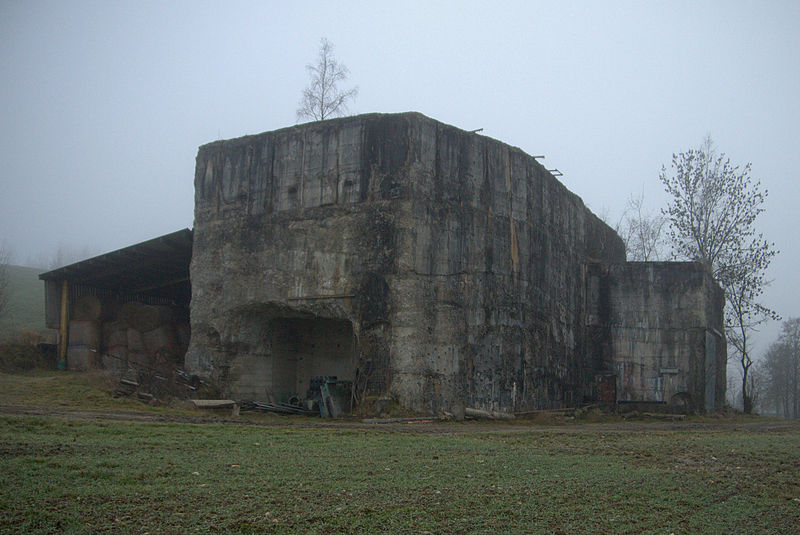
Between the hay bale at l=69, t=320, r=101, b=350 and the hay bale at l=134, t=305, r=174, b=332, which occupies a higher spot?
the hay bale at l=134, t=305, r=174, b=332

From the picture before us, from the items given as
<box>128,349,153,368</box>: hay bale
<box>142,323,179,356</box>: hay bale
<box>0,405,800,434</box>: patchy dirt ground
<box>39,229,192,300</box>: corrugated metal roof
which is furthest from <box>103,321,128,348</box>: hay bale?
<box>0,405,800,434</box>: patchy dirt ground

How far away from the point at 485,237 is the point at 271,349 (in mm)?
7038

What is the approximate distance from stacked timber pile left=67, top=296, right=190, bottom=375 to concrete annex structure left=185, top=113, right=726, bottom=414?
4922mm

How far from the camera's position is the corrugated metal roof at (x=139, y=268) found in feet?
76.2

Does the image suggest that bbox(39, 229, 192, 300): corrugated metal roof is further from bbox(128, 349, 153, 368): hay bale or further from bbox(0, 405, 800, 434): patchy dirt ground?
bbox(0, 405, 800, 434): patchy dirt ground

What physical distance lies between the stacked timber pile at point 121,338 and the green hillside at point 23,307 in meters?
11.9

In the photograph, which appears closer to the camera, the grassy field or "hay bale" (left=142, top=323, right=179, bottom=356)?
the grassy field

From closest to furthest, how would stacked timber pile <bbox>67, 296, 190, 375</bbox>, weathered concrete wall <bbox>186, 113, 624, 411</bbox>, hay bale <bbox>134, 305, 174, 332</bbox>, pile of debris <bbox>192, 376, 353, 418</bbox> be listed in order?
weathered concrete wall <bbox>186, 113, 624, 411</bbox> → pile of debris <bbox>192, 376, 353, 418</bbox> → stacked timber pile <bbox>67, 296, 190, 375</bbox> → hay bale <bbox>134, 305, 174, 332</bbox>

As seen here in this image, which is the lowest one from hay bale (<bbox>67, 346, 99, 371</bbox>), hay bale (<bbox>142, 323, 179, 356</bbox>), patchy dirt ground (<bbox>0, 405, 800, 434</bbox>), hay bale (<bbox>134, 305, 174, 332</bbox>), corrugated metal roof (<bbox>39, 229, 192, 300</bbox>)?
patchy dirt ground (<bbox>0, 405, 800, 434</bbox>)

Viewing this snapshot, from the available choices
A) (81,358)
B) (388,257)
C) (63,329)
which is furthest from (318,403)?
(63,329)

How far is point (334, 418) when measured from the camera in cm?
1795

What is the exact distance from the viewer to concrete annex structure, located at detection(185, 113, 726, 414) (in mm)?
18266

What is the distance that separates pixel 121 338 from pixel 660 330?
746 inches

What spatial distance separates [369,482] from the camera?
8375mm
